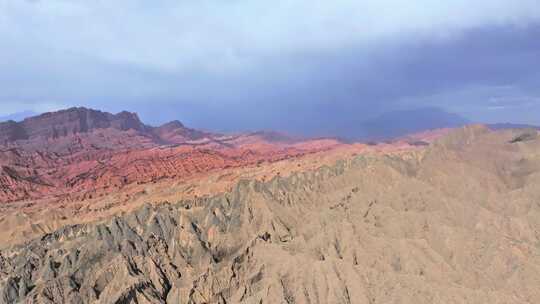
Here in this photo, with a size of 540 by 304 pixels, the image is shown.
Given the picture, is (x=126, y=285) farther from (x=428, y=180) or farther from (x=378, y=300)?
(x=428, y=180)

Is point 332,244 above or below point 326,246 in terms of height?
above

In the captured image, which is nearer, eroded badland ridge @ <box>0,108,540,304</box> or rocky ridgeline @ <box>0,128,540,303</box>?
rocky ridgeline @ <box>0,128,540,303</box>

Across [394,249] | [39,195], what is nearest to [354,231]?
[394,249]

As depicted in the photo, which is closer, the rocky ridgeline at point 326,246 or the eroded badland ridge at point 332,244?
the rocky ridgeline at point 326,246
